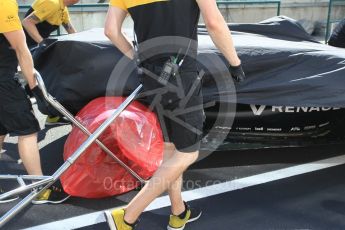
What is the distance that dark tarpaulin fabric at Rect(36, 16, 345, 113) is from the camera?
2826 mm

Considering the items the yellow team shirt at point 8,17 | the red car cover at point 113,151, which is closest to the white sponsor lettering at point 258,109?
the red car cover at point 113,151

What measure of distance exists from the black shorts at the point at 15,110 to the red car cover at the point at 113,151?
0.30m

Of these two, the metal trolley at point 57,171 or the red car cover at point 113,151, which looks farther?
the red car cover at point 113,151

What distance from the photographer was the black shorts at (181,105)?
2.24m

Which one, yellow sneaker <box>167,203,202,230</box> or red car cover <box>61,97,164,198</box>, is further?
red car cover <box>61,97,164,198</box>

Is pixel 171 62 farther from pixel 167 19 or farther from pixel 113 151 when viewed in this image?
pixel 113 151

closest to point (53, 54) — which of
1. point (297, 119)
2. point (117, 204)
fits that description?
point (117, 204)

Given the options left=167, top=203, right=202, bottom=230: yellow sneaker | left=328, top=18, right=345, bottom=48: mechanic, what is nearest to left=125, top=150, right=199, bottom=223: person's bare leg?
left=167, top=203, right=202, bottom=230: yellow sneaker

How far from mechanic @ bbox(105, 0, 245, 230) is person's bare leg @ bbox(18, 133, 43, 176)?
32.8 inches

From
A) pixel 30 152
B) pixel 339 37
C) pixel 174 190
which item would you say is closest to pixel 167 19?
pixel 174 190

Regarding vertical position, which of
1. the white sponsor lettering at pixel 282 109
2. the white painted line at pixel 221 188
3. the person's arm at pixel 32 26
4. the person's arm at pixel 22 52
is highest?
the person's arm at pixel 22 52

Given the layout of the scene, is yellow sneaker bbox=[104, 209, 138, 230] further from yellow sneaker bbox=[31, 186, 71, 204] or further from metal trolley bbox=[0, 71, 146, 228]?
yellow sneaker bbox=[31, 186, 71, 204]

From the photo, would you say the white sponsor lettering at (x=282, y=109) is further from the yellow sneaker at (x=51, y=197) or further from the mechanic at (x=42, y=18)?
the mechanic at (x=42, y=18)

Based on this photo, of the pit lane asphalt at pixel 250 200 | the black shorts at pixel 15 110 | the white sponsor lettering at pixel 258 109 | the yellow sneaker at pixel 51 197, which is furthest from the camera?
the white sponsor lettering at pixel 258 109
